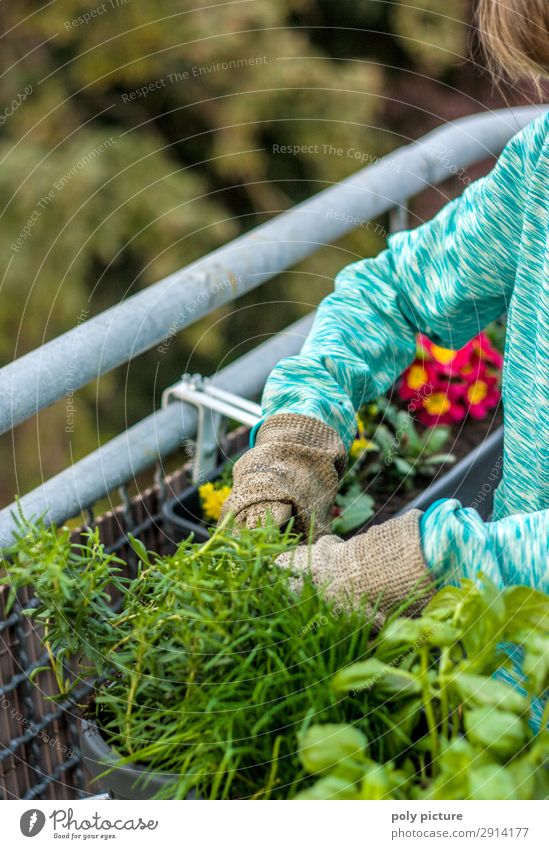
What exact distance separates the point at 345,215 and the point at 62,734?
73 centimetres

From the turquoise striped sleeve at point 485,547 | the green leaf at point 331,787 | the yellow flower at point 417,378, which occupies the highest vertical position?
the yellow flower at point 417,378

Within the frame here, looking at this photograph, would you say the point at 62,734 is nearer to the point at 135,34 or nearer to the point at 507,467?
the point at 507,467

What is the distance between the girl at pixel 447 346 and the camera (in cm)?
56

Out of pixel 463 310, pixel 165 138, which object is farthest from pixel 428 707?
pixel 165 138

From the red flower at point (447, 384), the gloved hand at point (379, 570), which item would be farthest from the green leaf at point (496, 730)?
the red flower at point (447, 384)

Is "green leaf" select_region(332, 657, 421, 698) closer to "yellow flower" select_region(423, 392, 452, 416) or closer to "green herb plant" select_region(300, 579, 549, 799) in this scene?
"green herb plant" select_region(300, 579, 549, 799)

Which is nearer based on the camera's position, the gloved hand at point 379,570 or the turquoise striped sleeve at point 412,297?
the gloved hand at point 379,570

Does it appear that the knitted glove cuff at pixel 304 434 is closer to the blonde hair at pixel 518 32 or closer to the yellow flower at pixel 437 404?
the blonde hair at pixel 518 32

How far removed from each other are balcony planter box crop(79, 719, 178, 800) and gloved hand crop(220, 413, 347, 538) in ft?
0.64

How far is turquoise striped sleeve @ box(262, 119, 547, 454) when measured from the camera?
2.63ft

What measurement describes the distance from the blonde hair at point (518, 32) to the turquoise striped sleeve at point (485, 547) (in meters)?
0.40

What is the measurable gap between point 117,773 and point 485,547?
0.87 feet

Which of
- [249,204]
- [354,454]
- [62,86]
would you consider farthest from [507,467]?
[62,86]

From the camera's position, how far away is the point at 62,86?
2389 millimetres
